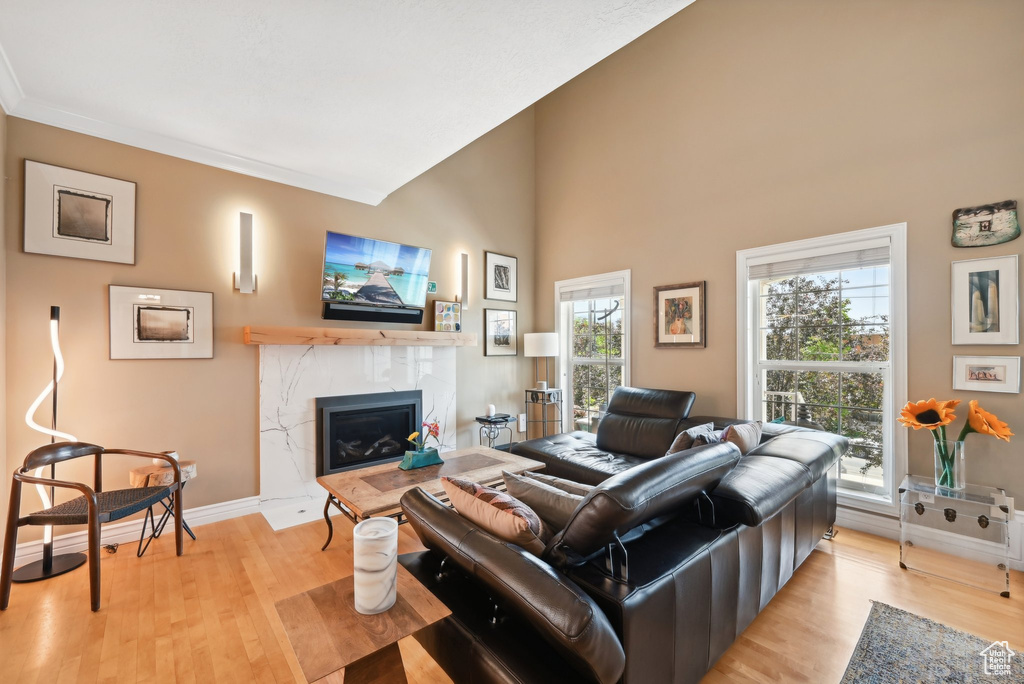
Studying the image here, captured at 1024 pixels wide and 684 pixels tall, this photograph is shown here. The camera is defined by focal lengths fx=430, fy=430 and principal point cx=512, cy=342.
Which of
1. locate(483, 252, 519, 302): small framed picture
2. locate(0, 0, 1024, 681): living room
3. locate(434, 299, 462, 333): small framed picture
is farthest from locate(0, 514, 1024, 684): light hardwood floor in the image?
locate(483, 252, 519, 302): small framed picture

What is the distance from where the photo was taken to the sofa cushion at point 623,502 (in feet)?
3.87

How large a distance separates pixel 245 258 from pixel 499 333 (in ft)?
8.49

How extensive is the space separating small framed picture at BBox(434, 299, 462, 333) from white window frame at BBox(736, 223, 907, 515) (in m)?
2.59

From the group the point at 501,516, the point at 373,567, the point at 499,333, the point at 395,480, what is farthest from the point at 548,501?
the point at 499,333

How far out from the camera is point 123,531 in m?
2.81

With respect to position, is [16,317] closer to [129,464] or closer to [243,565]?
[129,464]

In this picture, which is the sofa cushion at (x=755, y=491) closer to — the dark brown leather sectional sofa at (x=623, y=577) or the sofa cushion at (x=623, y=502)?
the dark brown leather sectional sofa at (x=623, y=577)

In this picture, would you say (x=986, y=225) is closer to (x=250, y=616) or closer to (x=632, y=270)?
(x=632, y=270)

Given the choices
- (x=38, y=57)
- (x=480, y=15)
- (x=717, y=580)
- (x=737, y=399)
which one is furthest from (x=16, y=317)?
(x=737, y=399)

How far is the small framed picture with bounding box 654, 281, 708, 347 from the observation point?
3779 mm

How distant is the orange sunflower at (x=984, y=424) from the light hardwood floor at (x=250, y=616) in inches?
31.4

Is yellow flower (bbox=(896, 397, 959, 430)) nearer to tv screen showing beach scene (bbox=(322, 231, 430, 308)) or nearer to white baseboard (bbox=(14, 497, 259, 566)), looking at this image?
tv screen showing beach scene (bbox=(322, 231, 430, 308))

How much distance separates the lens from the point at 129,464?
2861 millimetres

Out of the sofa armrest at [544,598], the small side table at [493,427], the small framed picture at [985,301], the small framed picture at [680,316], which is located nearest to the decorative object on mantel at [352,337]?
the small side table at [493,427]
